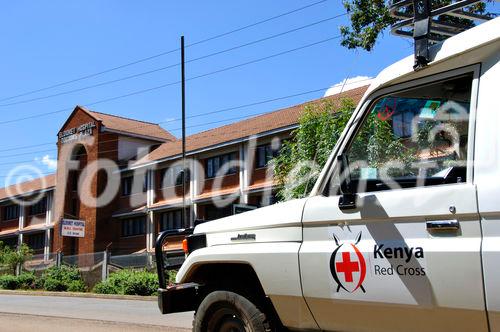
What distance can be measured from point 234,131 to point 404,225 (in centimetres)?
3405

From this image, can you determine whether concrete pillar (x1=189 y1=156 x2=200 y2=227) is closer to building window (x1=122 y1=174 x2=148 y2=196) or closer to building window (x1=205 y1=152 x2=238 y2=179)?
building window (x1=205 y1=152 x2=238 y2=179)

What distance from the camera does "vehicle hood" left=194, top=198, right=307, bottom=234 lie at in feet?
13.2

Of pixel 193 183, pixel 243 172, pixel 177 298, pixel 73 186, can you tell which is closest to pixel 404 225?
pixel 177 298

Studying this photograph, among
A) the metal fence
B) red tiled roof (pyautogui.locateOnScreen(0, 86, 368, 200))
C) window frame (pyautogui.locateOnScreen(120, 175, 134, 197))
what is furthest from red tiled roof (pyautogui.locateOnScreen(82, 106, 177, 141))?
the metal fence

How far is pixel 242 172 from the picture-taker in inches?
1347

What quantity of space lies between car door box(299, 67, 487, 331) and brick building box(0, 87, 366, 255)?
25.9 meters

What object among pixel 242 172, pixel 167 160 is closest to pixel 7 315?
pixel 242 172

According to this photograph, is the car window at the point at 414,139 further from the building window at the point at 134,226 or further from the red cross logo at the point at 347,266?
the building window at the point at 134,226

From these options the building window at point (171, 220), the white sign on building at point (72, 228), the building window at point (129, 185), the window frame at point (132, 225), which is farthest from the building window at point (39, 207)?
the building window at point (171, 220)

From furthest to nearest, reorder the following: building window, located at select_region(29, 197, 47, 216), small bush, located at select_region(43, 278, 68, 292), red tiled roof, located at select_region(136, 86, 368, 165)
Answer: building window, located at select_region(29, 197, 47, 216)
red tiled roof, located at select_region(136, 86, 368, 165)
small bush, located at select_region(43, 278, 68, 292)

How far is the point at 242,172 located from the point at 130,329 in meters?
24.0

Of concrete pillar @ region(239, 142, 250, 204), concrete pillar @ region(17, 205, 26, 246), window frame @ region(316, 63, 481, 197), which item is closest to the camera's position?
window frame @ region(316, 63, 481, 197)

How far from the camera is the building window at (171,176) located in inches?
1528

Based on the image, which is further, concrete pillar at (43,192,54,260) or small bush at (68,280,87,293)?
concrete pillar at (43,192,54,260)
